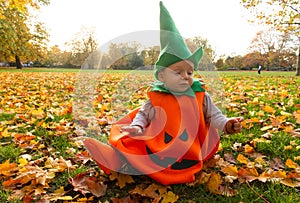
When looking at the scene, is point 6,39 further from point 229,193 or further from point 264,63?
point 264,63

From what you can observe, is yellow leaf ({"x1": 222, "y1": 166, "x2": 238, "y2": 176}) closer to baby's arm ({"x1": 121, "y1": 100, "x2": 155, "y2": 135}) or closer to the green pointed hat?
baby's arm ({"x1": 121, "y1": 100, "x2": 155, "y2": 135})

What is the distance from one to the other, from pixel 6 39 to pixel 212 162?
27.4m

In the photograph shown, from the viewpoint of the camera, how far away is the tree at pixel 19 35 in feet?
78.0

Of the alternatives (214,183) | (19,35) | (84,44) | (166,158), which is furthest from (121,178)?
(19,35)

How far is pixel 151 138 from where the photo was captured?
175cm

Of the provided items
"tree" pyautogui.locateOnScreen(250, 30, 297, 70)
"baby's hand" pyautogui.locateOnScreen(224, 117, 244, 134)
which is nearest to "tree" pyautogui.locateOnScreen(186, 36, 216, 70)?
"baby's hand" pyautogui.locateOnScreen(224, 117, 244, 134)

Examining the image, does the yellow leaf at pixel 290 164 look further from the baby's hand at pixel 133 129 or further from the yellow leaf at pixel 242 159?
the baby's hand at pixel 133 129

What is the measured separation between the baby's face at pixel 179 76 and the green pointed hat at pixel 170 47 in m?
0.03

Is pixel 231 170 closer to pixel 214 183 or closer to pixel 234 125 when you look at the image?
pixel 214 183

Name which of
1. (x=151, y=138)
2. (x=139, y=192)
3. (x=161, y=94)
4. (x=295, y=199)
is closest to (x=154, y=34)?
(x=161, y=94)

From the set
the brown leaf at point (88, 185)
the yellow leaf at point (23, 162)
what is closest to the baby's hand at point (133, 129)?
the brown leaf at point (88, 185)

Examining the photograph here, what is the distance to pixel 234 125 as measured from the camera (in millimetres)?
1751

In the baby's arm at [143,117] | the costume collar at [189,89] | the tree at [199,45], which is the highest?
the tree at [199,45]

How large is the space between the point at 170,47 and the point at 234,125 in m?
0.69
